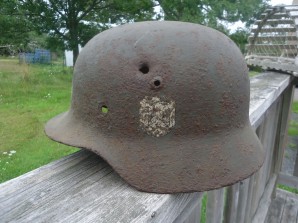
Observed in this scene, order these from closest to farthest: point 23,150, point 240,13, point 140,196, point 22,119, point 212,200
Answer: point 140,196, point 212,200, point 23,150, point 22,119, point 240,13

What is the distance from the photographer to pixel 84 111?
3.99 feet

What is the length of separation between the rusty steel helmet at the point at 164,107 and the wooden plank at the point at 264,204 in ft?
9.68

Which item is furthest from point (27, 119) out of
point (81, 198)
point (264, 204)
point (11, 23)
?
point (11, 23)

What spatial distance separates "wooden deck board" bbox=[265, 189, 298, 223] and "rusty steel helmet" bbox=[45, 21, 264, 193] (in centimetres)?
362

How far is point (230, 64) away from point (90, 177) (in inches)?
26.2

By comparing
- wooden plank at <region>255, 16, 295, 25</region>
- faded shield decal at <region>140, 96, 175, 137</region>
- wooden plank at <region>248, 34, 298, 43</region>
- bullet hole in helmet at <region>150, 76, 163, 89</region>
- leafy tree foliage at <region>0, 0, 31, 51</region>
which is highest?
leafy tree foliage at <region>0, 0, 31, 51</region>

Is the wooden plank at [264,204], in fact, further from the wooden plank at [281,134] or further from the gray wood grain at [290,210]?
the gray wood grain at [290,210]

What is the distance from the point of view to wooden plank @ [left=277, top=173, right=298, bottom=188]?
Answer: 482 cm

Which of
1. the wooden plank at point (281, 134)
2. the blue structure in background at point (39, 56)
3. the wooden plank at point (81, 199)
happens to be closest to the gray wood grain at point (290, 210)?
the wooden plank at point (281, 134)

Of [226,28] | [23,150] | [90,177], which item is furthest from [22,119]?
[226,28]

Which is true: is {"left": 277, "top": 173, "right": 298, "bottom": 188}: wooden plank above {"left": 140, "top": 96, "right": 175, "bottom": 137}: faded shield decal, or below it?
below

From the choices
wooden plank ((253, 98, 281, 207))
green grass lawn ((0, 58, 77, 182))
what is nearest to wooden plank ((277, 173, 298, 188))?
wooden plank ((253, 98, 281, 207))

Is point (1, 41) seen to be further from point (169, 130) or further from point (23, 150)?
point (169, 130)

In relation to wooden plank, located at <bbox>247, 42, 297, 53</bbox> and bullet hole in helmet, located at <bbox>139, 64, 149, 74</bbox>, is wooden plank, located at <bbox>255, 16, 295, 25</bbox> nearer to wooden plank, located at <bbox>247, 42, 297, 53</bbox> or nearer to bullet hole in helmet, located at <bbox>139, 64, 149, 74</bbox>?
wooden plank, located at <bbox>247, 42, 297, 53</bbox>
